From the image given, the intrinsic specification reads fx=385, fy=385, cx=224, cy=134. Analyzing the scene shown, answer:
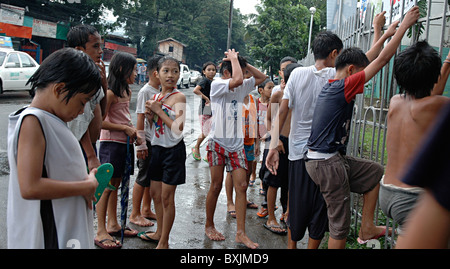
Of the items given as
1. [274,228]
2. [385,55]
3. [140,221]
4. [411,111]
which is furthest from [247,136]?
[411,111]

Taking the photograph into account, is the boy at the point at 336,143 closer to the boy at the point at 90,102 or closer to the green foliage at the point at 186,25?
the boy at the point at 90,102

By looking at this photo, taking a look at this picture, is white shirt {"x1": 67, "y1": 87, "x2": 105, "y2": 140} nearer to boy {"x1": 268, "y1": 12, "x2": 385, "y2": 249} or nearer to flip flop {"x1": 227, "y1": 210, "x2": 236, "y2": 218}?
boy {"x1": 268, "y1": 12, "x2": 385, "y2": 249}

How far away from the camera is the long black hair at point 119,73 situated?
3836 mm

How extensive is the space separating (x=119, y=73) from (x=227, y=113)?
1165 millimetres

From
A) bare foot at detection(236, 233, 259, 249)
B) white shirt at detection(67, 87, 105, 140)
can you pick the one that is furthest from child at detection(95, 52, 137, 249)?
bare foot at detection(236, 233, 259, 249)

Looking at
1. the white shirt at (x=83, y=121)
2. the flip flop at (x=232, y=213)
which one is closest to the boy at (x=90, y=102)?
the white shirt at (x=83, y=121)

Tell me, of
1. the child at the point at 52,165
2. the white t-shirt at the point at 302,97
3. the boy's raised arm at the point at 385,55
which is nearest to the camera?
the child at the point at 52,165

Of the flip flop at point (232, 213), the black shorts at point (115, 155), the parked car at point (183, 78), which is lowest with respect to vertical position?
the flip flop at point (232, 213)

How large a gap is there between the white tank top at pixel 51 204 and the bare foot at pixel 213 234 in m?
2.30

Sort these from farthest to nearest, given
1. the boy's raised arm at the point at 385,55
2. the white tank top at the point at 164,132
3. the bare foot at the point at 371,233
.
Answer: the white tank top at the point at 164,132
the bare foot at the point at 371,233
the boy's raised arm at the point at 385,55

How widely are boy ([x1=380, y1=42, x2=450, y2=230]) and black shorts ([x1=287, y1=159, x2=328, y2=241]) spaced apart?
769mm

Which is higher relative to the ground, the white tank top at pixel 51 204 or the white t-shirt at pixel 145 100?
the white t-shirt at pixel 145 100
